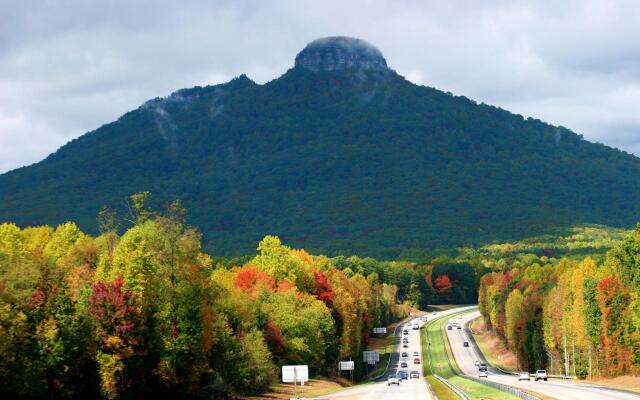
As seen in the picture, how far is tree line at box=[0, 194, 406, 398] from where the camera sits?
68.3 meters

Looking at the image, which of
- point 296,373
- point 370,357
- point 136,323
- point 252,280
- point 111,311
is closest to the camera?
point 296,373

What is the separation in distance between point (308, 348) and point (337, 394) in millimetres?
16574

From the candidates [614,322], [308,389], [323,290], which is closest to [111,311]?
[308,389]

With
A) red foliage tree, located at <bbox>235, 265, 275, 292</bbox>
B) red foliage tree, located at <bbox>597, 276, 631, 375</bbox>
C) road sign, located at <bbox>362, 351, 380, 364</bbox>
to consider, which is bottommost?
road sign, located at <bbox>362, 351, 380, 364</bbox>

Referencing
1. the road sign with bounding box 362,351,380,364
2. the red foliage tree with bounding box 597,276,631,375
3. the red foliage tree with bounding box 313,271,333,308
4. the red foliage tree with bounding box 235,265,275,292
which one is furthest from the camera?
the road sign with bounding box 362,351,380,364

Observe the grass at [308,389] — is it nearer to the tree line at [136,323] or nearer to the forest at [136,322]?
the forest at [136,322]

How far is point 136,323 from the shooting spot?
3034 inches

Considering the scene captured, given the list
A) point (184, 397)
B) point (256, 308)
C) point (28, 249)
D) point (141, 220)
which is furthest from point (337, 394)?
point (28, 249)

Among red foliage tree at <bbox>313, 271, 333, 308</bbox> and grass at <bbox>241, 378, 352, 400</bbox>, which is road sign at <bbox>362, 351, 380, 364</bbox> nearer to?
red foliage tree at <bbox>313, 271, 333, 308</bbox>

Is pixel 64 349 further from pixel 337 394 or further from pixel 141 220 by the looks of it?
pixel 337 394

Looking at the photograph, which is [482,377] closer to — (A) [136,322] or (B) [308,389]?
(B) [308,389]

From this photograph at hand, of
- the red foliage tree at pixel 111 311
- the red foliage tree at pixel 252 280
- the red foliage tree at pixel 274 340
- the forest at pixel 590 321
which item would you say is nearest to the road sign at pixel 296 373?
the red foliage tree at pixel 111 311

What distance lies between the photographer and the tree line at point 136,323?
68.3 m

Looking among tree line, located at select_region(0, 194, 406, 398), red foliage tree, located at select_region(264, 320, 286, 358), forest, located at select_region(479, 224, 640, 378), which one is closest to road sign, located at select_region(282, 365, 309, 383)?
tree line, located at select_region(0, 194, 406, 398)
